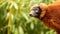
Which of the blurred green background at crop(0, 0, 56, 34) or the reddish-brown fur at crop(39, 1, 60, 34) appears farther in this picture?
the blurred green background at crop(0, 0, 56, 34)

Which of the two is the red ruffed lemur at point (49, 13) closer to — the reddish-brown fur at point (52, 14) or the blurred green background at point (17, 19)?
the reddish-brown fur at point (52, 14)

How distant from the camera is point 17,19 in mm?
1766

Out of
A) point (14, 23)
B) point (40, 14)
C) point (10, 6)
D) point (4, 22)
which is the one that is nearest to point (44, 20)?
point (40, 14)

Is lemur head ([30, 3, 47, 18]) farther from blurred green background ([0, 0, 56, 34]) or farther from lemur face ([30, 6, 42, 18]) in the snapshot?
blurred green background ([0, 0, 56, 34])

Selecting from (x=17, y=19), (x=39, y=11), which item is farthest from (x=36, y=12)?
(x=17, y=19)

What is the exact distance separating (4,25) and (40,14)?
3.94 feet

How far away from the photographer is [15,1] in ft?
5.57

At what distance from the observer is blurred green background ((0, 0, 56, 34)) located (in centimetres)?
169

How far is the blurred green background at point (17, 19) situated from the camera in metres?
1.69

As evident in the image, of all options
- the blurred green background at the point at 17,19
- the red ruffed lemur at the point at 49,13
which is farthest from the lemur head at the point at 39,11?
the blurred green background at the point at 17,19

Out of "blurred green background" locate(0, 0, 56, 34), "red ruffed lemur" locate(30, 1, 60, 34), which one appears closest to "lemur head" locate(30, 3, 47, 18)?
"red ruffed lemur" locate(30, 1, 60, 34)

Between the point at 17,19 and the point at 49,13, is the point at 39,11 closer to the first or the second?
the point at 49,13

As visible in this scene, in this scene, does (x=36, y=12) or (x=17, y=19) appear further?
(x=17, y=19)

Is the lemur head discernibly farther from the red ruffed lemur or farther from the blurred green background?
the blurred green background
